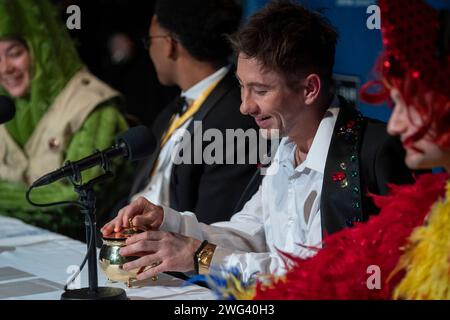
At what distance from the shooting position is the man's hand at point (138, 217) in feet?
6.95

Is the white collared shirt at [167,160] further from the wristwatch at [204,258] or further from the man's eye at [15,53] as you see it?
the man's eye at [15,53]

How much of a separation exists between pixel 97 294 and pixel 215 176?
1.15m

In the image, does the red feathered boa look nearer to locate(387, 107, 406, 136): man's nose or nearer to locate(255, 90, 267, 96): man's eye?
locate(387, 107, 406, 136): man's nose

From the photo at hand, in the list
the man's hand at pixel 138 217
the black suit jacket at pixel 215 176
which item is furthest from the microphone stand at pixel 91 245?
the black suit jacket at pixel 215 176

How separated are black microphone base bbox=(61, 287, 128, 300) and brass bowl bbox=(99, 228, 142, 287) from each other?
12 centimetres

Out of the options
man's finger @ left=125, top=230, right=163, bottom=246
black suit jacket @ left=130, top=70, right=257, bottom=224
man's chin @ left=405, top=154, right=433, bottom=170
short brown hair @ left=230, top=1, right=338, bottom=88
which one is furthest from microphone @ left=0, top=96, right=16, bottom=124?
man's chin @ left=405, top=154, right=433, bottom=170

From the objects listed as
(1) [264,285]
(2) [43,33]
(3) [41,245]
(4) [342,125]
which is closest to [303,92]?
(4) [342,125]

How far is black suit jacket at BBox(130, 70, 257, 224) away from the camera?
9.64 ft

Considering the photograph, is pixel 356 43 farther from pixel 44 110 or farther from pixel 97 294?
pixel 97 294

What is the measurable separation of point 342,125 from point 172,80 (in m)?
1.29

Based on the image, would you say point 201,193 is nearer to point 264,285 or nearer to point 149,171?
point 149,171

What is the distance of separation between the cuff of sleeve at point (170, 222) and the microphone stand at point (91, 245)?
1.19 feet

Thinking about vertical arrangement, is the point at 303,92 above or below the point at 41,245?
above

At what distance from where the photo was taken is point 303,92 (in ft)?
7.19
